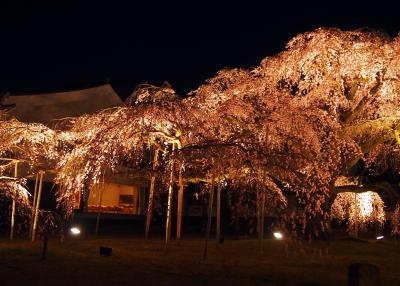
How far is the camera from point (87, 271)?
7934 millimetres

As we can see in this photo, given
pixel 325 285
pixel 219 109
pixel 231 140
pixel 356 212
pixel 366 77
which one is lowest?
pixel 325 285

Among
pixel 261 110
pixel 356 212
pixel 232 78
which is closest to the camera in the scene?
pixel 261 110

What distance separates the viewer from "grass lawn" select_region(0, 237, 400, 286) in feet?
24.4

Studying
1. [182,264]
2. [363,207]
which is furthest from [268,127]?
[363,207]

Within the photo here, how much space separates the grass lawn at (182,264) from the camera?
24.4 feet

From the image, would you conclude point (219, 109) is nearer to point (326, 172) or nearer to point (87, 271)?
point (326, 172)

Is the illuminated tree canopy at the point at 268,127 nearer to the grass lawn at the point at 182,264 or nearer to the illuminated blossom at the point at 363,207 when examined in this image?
the grass lawn at the point at 182,264

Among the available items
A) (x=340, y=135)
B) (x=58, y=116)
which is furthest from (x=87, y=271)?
(x=58, y=116)

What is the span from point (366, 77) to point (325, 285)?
256 inches

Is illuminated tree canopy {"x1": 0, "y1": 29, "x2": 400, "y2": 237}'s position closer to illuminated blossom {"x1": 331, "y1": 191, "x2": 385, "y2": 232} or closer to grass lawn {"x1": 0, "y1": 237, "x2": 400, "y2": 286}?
grass lawn {"x1": 0, "y1": 237, "x2": 400, "y2": 286}

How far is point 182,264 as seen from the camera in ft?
30.1

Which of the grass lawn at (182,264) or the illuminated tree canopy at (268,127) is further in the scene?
the illuminated tree canopy at (268,127)

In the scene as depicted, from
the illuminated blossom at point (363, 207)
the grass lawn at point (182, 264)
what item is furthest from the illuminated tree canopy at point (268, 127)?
the illuminated blossom at point (363, 207)

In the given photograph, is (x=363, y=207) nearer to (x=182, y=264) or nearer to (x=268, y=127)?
(x=268, y=127)
